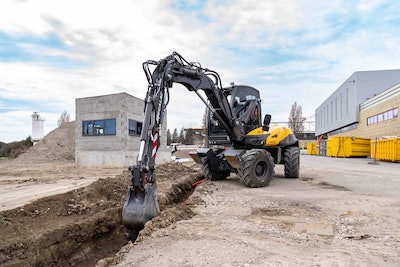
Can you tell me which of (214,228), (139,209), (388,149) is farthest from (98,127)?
(388,149)

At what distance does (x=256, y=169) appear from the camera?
31.6 ft

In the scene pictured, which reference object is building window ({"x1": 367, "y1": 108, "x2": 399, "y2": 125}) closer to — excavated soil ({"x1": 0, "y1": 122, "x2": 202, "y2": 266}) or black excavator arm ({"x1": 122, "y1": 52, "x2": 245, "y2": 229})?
black excavator arm ({"x1": 122, "y1": 52, "x2": 245, "y2": 229})

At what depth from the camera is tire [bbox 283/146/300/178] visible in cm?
1110

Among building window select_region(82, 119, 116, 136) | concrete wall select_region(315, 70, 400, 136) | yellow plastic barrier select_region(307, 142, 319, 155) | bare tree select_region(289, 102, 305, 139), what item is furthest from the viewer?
bare tree select_region(289, 102, 305, 139)

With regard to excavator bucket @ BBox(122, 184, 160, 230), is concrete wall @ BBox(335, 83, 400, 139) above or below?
above

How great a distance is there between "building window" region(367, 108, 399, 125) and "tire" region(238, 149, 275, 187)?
2148 cm

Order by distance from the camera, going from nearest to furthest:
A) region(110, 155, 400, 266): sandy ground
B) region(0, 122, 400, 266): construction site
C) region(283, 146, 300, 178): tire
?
region(110, 155, 400, 266): sandy ground
region(0, 122, 400, 266): construction site
region(283, 146, 300, 178): tire

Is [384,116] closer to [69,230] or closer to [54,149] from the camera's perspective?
[54,149]

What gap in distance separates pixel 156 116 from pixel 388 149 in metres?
20.6

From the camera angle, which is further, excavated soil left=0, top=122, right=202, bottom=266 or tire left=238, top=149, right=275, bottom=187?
tire left=238, top=149, right=275, bottom=187

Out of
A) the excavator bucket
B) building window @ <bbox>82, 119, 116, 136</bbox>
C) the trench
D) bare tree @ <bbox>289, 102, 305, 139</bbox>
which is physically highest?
bare tree @ <bbox>289, 102, 305, 139</bbox>

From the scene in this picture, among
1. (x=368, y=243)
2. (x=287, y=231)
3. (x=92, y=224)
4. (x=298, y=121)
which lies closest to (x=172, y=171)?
(x=92, y=224)

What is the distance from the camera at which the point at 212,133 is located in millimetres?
10938

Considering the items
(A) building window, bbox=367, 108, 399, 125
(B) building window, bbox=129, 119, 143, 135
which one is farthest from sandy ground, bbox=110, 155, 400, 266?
(A) building window, bbox=367, 108, 399, 125
